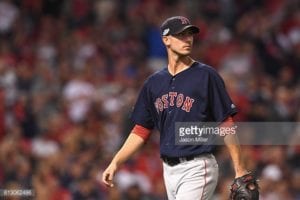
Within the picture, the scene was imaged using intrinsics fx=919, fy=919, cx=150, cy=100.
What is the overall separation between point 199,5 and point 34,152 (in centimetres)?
395

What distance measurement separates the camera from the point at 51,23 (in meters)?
13.2

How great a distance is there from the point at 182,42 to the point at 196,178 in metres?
0.90

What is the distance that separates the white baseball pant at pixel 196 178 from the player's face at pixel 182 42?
0.70m

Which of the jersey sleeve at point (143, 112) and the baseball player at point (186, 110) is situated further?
the jersey sleeve at point (143, 112)

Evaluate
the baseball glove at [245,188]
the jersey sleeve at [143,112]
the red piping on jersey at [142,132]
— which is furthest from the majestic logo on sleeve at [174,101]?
the baseball glove at [245,188]

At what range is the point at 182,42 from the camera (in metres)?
6.08

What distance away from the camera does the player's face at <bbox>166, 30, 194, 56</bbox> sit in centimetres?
606

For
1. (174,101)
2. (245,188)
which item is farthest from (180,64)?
(245,188)

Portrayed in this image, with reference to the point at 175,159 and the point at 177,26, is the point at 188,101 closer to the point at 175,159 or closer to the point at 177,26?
the point at 175,159

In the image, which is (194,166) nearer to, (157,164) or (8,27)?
(157,164)

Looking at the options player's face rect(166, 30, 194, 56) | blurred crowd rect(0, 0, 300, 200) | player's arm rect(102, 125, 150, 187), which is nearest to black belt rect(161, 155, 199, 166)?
Answer: player's arm rect(102, 125, 150, 187)

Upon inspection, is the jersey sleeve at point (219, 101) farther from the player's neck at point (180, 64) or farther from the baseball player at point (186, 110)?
the player's neck at point (180, 64)

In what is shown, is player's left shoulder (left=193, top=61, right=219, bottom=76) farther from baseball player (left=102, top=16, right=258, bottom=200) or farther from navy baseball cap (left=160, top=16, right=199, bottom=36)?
navy baseball cap (left=160, top=16, right=199, bottom=36)

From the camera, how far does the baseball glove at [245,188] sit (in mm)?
5863
